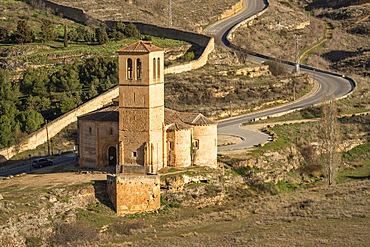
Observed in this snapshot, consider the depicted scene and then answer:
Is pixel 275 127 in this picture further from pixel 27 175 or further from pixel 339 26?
pixel 339 26

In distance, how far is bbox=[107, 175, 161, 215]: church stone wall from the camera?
50594 millimetres

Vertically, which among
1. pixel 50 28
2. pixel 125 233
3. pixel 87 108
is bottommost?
pixel 125 233

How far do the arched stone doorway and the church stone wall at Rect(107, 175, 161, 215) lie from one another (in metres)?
4.11

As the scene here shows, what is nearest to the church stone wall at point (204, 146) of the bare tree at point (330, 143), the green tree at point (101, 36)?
the bare tree at point (330, 143)

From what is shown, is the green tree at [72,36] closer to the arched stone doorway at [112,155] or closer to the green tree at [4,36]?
the green tree at [4,36]

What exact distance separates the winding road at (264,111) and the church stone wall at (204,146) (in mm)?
5041

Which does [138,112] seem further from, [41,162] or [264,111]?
[264,111]

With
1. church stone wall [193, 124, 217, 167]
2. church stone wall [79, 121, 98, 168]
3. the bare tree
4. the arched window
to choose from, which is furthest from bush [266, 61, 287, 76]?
the arched window

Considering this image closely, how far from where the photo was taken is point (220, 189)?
2156 inches

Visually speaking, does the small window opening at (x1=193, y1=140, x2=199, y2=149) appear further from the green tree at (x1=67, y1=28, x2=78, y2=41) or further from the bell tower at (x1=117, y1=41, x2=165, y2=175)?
the green tree at (x1=67, y1=28, x2=78, y2=41)

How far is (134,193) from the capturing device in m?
50.8

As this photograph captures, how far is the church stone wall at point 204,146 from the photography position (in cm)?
5588

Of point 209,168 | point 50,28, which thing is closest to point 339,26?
point 50,28

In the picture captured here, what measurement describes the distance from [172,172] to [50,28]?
3441cm
